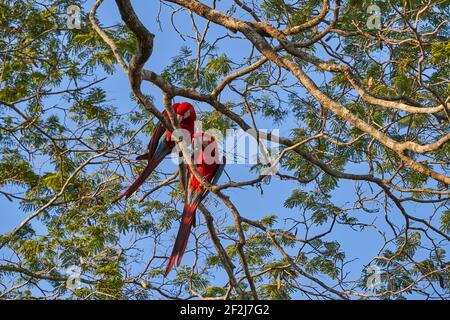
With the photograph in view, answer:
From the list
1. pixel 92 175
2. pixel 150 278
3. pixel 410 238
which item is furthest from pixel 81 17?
pixel 410 238

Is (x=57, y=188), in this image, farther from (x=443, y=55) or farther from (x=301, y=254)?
(x=443, y=55)

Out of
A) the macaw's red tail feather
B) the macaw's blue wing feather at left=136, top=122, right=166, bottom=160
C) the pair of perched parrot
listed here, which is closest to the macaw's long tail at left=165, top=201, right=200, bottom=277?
the pair of perched parrot

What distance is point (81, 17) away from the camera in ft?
16.4

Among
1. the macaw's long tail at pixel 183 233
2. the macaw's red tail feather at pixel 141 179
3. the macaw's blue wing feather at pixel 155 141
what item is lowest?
the macaw's long tail at pixel 183 233

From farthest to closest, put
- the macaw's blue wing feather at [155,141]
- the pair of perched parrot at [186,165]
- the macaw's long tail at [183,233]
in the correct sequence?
1. the macaw's blue wing feather at [155,141]
2. the pair of perched parrot at [186,165]
3. the macaw's long tail at [183,233]

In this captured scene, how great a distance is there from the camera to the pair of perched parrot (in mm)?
→ 3426

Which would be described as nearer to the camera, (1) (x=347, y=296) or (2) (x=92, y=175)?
(1) (x=347, y=296)

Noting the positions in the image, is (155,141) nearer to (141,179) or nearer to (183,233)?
(141,179)

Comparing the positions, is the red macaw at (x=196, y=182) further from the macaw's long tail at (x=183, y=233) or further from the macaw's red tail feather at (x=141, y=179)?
the macaw's red tail feather at (x=141, y=179)

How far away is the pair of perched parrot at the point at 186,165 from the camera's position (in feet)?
11.2

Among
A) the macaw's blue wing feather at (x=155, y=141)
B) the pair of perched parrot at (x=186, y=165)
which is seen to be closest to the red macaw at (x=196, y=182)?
the pair of perched parrot at (x=186, y=165)
